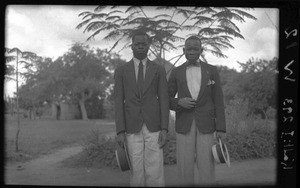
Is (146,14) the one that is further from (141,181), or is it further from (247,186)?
(247,186)

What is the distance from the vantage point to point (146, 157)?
502 centimetres

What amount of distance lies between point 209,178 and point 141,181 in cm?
86

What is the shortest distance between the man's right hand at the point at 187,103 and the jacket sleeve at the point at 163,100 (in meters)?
0.18

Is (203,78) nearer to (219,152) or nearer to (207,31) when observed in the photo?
(207,31)

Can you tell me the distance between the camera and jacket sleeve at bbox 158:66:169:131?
4926 mm

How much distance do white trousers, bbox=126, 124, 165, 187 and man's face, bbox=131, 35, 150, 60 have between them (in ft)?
2.90

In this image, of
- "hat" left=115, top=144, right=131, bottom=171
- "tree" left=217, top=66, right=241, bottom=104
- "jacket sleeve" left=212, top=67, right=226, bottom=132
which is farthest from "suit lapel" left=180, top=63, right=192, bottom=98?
"hat" left=115, top=144, right=131, bottom=171

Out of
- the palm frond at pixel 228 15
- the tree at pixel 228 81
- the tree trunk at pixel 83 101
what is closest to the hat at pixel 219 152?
the tree at pixel 228 81

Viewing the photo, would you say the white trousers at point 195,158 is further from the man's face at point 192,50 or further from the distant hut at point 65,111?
the distant hut at point 65,111

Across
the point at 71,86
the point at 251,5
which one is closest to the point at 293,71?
the point at 251,5

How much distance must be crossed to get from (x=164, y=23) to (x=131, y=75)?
777 mm

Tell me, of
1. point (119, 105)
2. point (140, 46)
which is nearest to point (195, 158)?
point (119, 105)

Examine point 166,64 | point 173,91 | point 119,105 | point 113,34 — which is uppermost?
point 113,34

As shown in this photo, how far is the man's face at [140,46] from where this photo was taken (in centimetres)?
502
